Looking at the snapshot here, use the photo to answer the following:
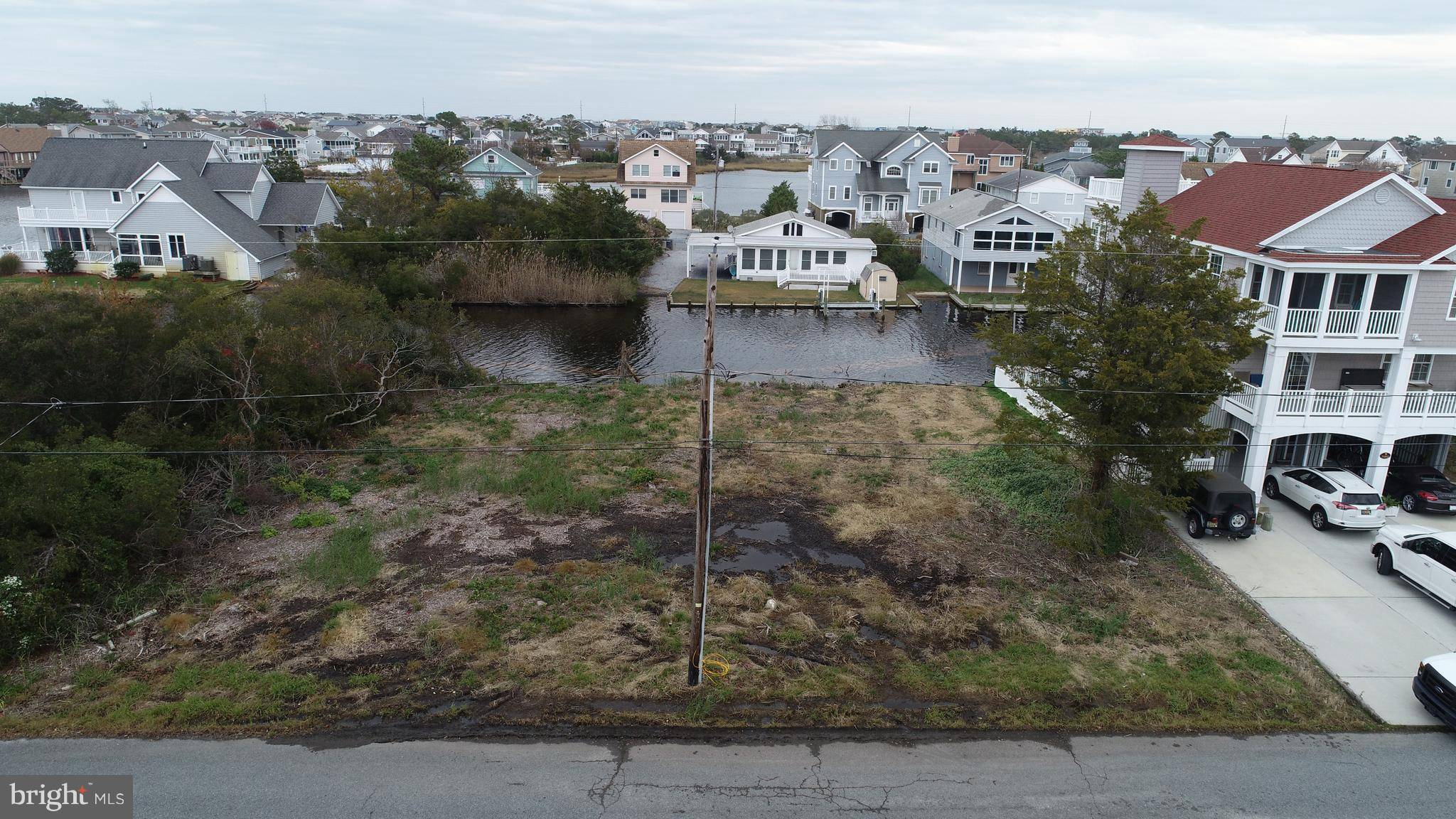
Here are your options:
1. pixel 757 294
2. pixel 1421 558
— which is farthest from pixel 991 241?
pixel 1421 558

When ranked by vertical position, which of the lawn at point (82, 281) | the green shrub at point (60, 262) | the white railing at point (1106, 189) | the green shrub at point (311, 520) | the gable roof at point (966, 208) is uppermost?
the white railing at point (1106, 189)

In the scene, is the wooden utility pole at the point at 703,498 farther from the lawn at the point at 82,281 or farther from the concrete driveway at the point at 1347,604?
the lawn at the point at 82,281

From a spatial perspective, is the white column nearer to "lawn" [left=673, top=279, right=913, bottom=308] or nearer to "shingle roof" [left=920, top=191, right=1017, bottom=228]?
"lawn" [left=673, top=279, right=913, bottom=308]

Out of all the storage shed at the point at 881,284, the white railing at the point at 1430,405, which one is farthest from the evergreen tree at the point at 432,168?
the white railing at the point at 1430,405

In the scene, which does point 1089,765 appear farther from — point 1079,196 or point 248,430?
point 1079,196

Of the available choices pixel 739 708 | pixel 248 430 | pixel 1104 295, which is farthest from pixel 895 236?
pixel 739 708
